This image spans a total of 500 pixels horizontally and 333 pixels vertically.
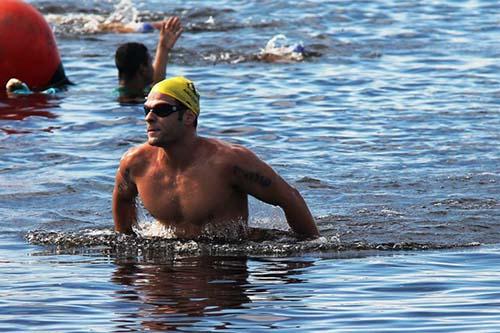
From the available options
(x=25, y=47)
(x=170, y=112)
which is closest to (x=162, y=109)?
(x=170, y=112)

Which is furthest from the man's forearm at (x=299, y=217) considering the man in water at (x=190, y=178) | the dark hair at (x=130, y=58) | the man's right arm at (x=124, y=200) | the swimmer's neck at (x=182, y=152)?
the dark hair at (x=130, y=58)

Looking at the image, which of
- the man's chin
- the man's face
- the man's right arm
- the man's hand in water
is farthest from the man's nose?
the man's hand in water

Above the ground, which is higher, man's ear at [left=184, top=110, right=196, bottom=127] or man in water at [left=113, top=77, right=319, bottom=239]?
man's ear at [left=184, top=110, right=196, bottom=127]

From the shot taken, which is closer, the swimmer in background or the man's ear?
the man's ear

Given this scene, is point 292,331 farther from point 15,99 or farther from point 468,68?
point 468,68

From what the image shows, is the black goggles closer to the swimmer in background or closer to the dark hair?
the dark hair

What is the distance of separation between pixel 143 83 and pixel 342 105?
2.43m

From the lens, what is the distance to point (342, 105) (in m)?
17.1

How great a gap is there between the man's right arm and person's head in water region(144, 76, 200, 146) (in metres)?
0.56

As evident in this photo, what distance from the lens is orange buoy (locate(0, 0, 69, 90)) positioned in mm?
17484

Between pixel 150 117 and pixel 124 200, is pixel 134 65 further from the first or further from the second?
pixel 150 117

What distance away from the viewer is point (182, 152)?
10.3 metres

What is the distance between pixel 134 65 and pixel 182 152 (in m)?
7.32

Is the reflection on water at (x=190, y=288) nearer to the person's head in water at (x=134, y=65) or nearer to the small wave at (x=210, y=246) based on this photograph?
the small wave at (x=210, y=246)
